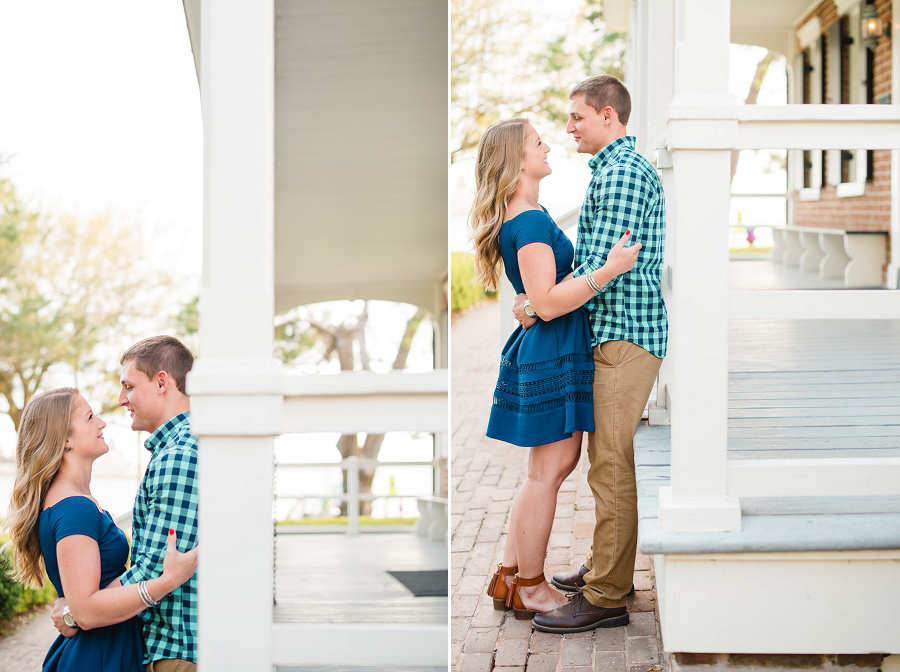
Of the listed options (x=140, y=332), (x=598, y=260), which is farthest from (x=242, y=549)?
(x=140, y=332)

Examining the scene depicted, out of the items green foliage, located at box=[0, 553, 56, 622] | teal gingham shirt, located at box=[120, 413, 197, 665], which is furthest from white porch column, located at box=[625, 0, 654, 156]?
green foliage, located at box=[0, 553, 56, 622]

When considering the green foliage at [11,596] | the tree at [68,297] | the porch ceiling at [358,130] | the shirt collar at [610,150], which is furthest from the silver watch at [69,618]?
the tree at [68,297]

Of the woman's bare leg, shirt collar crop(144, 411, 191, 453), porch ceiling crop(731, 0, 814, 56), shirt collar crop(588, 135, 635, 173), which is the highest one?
porch ceiling crop(731, 0, 814, 56)

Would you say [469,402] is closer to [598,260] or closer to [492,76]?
[598,260]

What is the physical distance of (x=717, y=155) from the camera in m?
2.60

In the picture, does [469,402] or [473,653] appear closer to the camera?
[473,653]

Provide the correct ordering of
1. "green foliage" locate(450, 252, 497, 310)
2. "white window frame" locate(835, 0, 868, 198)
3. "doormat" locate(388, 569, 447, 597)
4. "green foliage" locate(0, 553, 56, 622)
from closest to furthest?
"doormat" locate(388, 569, 447, 597), "white window frame" locate(835, 0, 868, 198), "green foliage" locate(0, 553, 56, 622), "green foliage" locate(450, 252, 497, 310)

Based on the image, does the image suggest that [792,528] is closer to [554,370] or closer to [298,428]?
[554,370]

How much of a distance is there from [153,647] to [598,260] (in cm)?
183

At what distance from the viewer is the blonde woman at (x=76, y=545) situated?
2.82 metres

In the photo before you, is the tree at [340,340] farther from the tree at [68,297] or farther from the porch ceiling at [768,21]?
the porch ceiling at [768,21]

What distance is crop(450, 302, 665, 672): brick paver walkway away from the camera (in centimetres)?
340

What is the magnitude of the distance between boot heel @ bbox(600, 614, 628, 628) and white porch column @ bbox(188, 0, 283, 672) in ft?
5.01

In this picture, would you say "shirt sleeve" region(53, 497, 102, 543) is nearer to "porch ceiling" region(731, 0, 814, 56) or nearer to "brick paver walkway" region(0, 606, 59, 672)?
"brick paver walkway" region(0, 606, 59, 672)
